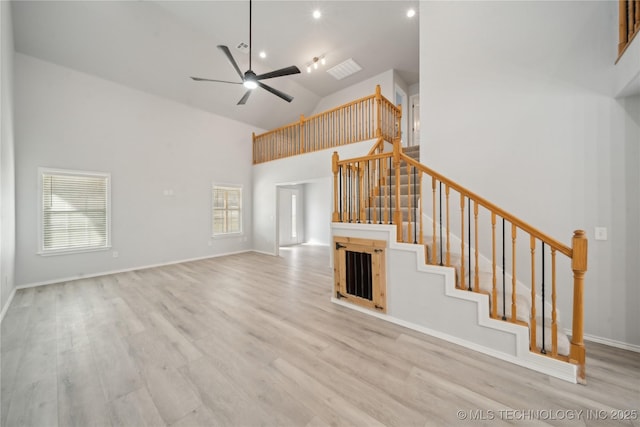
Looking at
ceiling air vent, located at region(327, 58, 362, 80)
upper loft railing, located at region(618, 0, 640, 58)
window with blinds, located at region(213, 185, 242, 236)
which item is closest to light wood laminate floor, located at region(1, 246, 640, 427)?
upper loft railing, located at region(618, 0, 640, 58)

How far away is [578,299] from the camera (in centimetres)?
182

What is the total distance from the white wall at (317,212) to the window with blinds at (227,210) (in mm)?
3102

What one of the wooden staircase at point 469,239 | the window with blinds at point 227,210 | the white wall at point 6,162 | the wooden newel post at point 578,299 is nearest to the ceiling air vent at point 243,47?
the wooden staircase at point 469,239

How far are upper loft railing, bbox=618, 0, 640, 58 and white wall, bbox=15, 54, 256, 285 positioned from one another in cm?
721

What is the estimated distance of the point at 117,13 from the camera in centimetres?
399

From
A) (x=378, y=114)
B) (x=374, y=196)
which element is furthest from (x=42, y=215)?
(x=378, y=114)

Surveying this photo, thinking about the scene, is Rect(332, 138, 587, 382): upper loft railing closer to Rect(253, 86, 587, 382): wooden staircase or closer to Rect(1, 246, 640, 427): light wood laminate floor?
Rect(253, 86, 587, 382): wooden staircase

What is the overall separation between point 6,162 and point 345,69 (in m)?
6.63

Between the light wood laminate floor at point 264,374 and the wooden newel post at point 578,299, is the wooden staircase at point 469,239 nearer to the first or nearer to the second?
the wooden newel post at point 578,299

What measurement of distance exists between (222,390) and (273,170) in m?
5.75

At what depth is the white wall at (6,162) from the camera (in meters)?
2.91

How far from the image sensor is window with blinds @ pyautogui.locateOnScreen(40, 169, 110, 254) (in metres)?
4.21

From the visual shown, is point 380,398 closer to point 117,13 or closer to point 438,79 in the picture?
point 438,79

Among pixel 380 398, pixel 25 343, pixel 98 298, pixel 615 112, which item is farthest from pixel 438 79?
pixel 98 298
